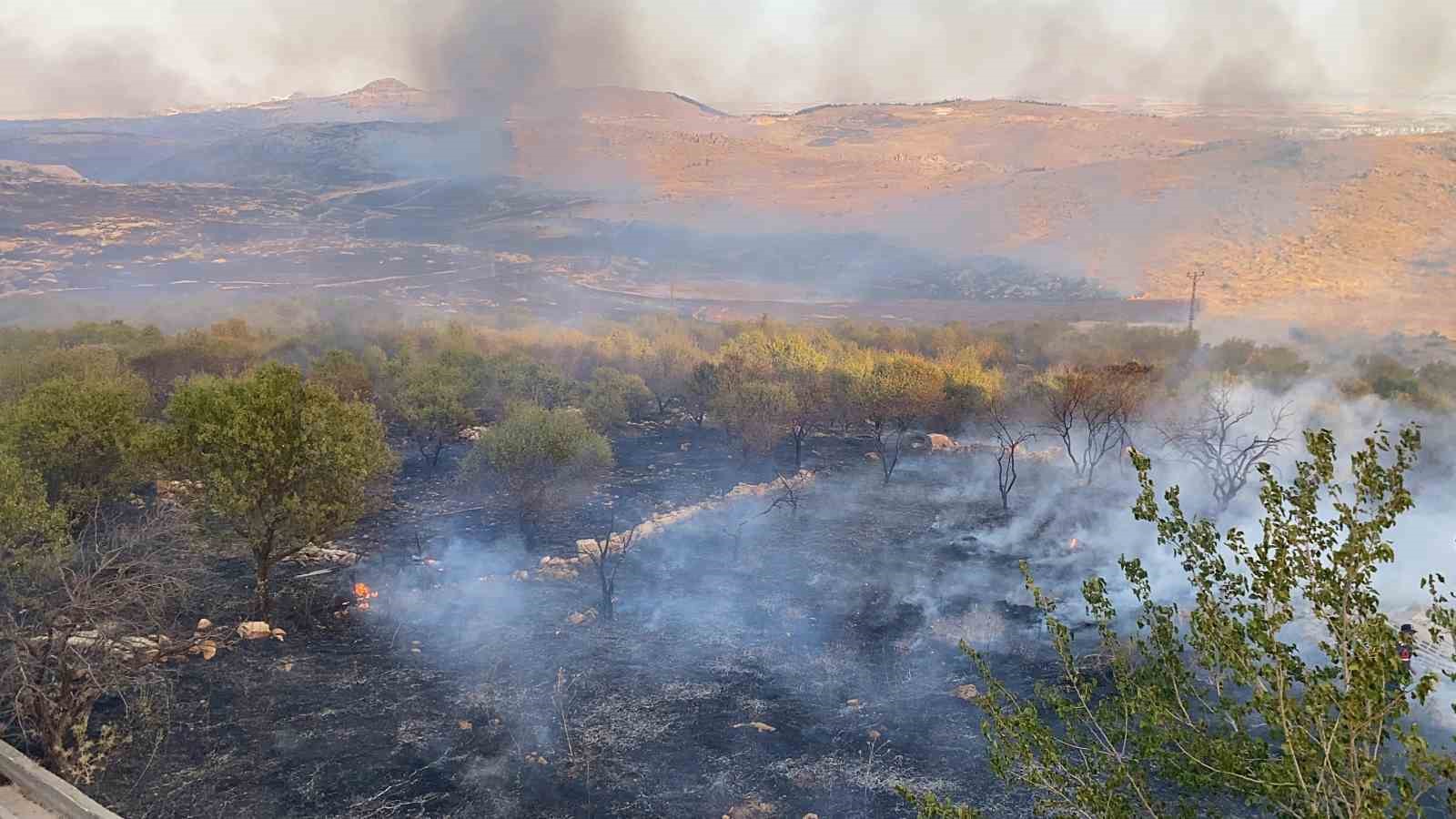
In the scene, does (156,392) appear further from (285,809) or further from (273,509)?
(285,809)

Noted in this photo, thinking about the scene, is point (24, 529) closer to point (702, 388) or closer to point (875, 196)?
point (702, 388)

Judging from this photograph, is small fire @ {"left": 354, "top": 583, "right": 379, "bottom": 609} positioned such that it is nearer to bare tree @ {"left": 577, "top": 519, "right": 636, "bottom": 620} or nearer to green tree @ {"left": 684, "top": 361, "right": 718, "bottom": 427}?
bare tree @ {"left": 577, "top": 519, "right": 636, "bottom": 620}

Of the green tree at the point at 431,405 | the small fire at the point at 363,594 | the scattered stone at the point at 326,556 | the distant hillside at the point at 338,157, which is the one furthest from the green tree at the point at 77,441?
the distant hillside at the point at 338,157

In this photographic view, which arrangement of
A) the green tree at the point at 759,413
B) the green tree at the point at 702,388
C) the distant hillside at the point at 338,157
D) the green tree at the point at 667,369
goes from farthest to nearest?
the distant hillside at the point at 338,157, the green tree at the point at 667,369, the green tree at the point at 702,388, the green tree at the point at 759,413

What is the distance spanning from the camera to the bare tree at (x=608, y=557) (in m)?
21.8

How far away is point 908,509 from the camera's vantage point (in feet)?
104

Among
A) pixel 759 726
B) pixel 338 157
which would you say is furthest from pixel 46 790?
pixel 338 157

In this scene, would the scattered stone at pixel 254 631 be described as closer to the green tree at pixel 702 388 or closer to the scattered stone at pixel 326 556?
the scattered stone at pixel 326 556

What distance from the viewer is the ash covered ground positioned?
47.3 ft

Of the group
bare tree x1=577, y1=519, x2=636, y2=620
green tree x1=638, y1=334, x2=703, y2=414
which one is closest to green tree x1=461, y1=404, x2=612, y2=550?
bare tree x1=577, y1=519, x2=636, y2=620

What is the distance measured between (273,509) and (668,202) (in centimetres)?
11092

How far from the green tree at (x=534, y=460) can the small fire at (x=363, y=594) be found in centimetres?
507

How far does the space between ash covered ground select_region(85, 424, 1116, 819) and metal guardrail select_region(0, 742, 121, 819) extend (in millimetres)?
A: 1935

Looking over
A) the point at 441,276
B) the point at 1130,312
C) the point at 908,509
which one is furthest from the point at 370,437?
the point at 441,276
